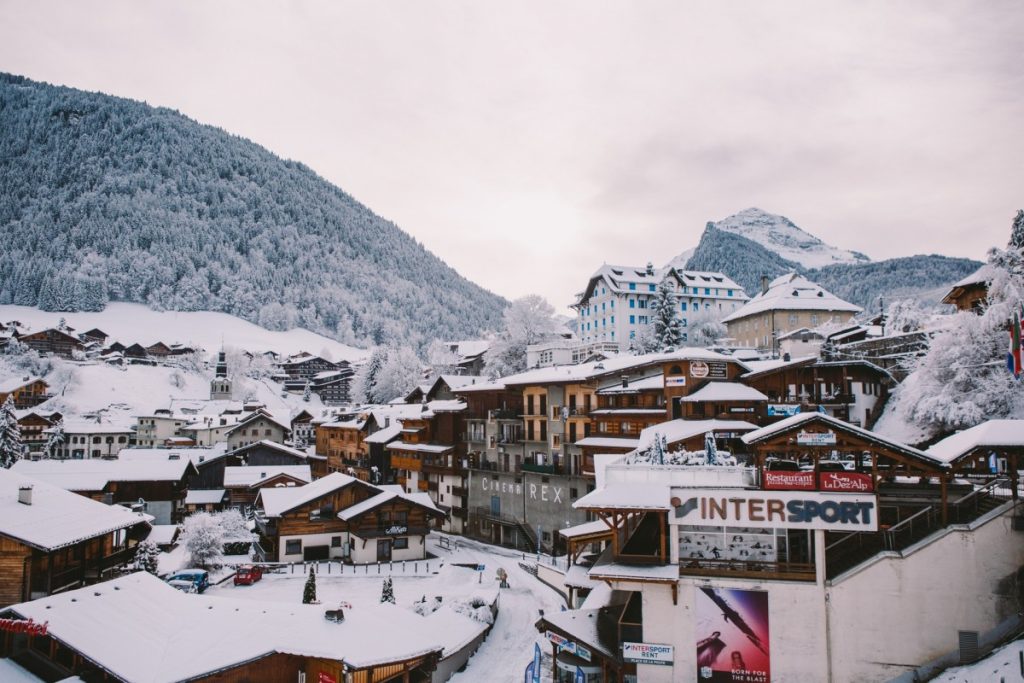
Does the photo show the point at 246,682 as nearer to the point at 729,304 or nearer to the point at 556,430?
the point at 556,430

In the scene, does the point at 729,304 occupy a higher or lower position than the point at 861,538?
higher

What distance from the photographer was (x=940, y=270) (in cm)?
13788

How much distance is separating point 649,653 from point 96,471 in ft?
170

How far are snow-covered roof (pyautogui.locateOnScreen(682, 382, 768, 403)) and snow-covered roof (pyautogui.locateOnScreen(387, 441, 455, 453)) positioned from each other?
2714 centimetres

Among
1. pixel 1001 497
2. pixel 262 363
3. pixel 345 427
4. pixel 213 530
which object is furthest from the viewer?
pixel 262 363

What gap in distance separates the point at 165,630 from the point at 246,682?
Answer: 3230 millimetres

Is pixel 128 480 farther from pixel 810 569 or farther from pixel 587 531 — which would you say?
pixel 810 569

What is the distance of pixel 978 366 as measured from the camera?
36875 millimetres

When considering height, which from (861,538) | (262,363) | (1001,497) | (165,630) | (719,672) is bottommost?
(719,672)

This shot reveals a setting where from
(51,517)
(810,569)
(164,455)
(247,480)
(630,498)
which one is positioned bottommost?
(247,480)

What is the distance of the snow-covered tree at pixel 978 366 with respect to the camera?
116ft

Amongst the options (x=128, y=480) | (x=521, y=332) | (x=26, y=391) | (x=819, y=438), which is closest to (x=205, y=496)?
(x=128, y=480)

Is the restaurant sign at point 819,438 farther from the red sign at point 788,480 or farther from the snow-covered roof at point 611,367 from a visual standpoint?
the snow-covered roof at point 611,367

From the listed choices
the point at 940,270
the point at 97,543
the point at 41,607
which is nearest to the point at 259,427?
the point at 97,543
